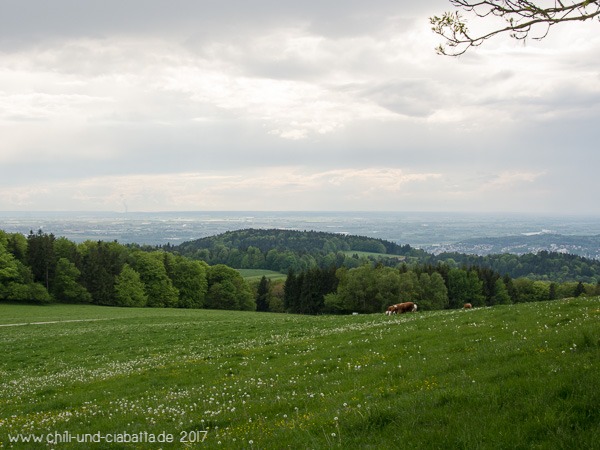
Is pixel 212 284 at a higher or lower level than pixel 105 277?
lower

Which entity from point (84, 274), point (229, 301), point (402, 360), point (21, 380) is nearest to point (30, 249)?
point (84, 274)

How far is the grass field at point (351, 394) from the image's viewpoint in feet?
22.5

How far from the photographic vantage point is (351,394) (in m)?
9.98

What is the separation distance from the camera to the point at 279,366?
1572 centimetres

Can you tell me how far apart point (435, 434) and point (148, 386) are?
38.1 ft

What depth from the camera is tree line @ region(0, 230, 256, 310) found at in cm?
7762

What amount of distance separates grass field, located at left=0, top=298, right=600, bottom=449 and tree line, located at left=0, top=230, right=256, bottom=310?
68.1 metres

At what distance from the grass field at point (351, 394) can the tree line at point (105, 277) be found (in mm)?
68103

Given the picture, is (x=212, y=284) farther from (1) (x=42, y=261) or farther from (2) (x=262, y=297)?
(1) (x=42, y=261)

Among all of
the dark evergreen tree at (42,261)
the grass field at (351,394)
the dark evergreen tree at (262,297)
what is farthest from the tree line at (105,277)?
the grass field at (351,394)

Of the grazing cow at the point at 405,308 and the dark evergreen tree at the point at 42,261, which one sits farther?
the dark evergreen tree at the point at 42,261

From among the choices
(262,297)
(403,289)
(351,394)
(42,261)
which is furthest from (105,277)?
(351,394)

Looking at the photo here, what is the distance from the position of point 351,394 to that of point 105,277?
A: 8951 centimetres

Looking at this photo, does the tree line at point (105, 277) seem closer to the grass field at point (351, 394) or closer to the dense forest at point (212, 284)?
the dense forest at point (212, 284)
